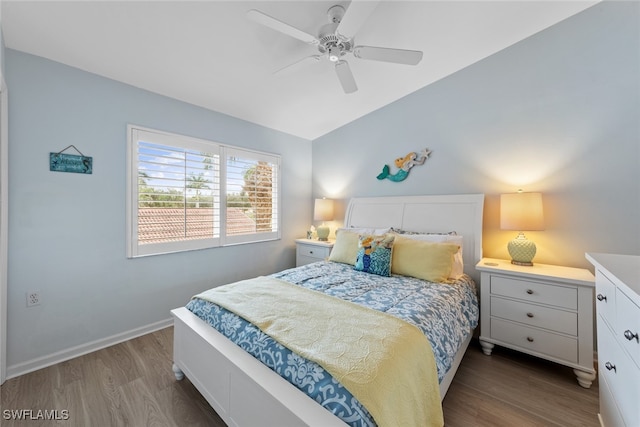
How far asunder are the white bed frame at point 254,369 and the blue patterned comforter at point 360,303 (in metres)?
0.04

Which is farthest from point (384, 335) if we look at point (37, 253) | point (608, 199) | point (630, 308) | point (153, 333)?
point (37, 253)

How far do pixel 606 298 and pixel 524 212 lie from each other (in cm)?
107

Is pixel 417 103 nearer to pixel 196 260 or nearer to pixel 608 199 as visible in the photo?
pixel 608 199

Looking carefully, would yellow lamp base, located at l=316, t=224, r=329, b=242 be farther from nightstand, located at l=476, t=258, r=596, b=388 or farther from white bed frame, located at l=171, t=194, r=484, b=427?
nightstand, located at l=476, t=258, r=596, b=388

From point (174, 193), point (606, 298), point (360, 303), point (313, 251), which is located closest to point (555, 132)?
point (606, 298)

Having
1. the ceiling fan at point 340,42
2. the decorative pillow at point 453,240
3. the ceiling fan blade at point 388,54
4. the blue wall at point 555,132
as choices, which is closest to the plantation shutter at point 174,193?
the ceiling fan at point 340,42

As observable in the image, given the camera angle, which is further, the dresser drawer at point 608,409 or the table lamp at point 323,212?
the table lamp at point 323,212

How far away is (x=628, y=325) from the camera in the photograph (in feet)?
3.00

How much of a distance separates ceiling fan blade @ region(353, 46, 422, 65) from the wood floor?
232 cm

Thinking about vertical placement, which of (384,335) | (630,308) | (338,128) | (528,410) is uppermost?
(338,128)

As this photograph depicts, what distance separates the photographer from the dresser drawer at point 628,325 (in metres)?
0.84

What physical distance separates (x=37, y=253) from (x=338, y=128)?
3.43 metres

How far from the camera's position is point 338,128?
3762 mm

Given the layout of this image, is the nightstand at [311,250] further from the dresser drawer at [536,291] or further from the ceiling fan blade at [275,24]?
the ceiling fan blade at [275,24]
